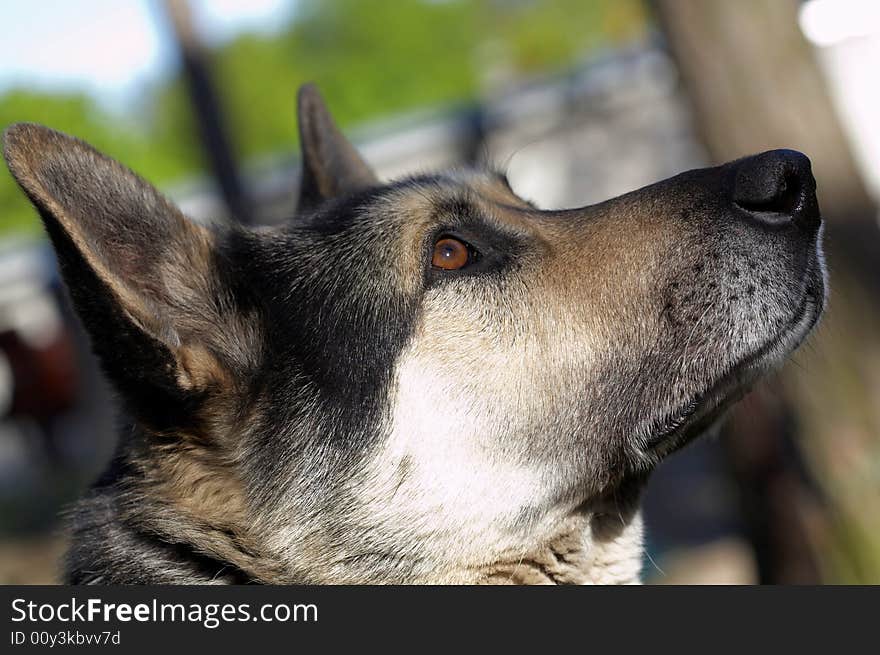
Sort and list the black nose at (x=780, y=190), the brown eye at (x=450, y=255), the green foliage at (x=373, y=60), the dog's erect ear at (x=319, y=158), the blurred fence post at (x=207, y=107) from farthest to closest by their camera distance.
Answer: the green foliage at (x=373, y=60), the blurred fence post at (x=207, y=107), the dog's erect ear at (x=319, y=158), the brown eye at (x=450, y=255), the black nose at (x=780, y=190)

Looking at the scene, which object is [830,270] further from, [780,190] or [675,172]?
[675,172]

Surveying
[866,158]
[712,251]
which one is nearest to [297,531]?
[712,251]

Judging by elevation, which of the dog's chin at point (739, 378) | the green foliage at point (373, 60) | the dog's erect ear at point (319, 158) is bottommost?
the dog's chin at point (739, 378)

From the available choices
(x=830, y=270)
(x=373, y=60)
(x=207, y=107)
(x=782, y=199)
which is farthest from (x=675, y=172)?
(x=373, y=60)

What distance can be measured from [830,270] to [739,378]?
2746 millimetres

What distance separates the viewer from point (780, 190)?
2982mm

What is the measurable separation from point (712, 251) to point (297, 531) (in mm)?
1683

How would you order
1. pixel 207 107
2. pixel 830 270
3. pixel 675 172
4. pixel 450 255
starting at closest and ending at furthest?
1. pixel 450 255
2. pixel 830 270
3. pixel 207 107
4. pixel 675 172

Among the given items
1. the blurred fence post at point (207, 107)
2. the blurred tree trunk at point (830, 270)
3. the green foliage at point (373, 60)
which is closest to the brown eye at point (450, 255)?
the blurred tree trunk at point (830, 270)

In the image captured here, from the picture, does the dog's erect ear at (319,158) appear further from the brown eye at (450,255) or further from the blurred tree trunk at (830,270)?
→ the blurred tree trunk at (830,270)

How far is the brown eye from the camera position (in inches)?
128

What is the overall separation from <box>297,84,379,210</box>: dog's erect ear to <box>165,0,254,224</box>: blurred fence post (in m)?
7.21

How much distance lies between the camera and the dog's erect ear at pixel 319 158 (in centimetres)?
438

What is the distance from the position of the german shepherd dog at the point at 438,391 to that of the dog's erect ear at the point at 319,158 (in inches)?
48.3
